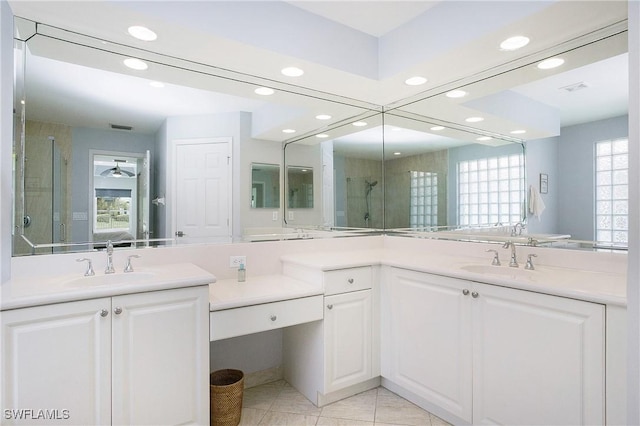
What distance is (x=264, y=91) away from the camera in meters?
2.49

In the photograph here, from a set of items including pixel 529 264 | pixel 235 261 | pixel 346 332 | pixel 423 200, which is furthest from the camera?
pixel 423 200

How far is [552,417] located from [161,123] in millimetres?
2542

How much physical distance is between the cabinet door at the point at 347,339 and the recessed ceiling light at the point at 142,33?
5.67 ft

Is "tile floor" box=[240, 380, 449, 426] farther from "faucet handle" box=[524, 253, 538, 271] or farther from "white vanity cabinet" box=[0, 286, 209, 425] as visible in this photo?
"faucet handle" box=[524, 253, 538, 271]

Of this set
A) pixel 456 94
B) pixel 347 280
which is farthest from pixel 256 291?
pixel 456 94

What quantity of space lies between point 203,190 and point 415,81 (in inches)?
63.7

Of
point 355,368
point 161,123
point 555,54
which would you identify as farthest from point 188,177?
point 555,54

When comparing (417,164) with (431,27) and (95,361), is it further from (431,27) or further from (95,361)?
(95,361)

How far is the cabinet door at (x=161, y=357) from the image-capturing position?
5.11 feet

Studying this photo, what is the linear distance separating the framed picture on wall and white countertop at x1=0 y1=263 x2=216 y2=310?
6.42ft

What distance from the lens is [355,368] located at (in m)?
2.27

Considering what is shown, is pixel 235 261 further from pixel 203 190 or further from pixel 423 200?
pixel 423 200

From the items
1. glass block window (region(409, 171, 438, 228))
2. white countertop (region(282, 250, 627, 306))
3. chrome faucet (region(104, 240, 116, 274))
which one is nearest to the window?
chrome faucet (region(104, 240, 116, 274))

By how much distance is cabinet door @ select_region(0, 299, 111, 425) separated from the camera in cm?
135
